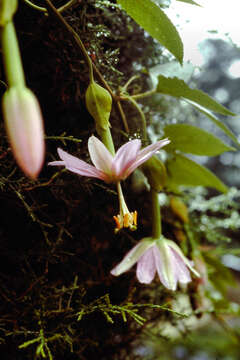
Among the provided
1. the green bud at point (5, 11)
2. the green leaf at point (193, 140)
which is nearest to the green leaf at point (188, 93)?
the green leaf at point (193, 140)

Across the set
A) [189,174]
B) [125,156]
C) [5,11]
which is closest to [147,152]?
[125,156]

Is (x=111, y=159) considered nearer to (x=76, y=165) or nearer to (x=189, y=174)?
(x=76, y=165)

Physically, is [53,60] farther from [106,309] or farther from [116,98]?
[106,309]

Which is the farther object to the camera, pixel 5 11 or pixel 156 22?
pixel 156 22

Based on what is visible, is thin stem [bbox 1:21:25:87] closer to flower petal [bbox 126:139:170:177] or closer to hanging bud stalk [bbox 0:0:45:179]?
hanging bud stalk [bbox 0:0:45:179]

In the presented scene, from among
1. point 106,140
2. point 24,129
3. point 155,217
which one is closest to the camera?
point 24,129

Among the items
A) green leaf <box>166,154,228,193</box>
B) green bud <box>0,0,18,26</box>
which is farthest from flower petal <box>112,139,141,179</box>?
green leaf <box>166,154,228,193</box>

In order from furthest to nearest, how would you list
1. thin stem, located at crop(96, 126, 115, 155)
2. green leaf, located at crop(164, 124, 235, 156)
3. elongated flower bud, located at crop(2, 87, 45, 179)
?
green leaf, located at crop(164, 124, 235, 156), thin stem, located at crop(96, 126, 115, 155), elongated flower bud, located at crop(2, 87, 45, 179)
